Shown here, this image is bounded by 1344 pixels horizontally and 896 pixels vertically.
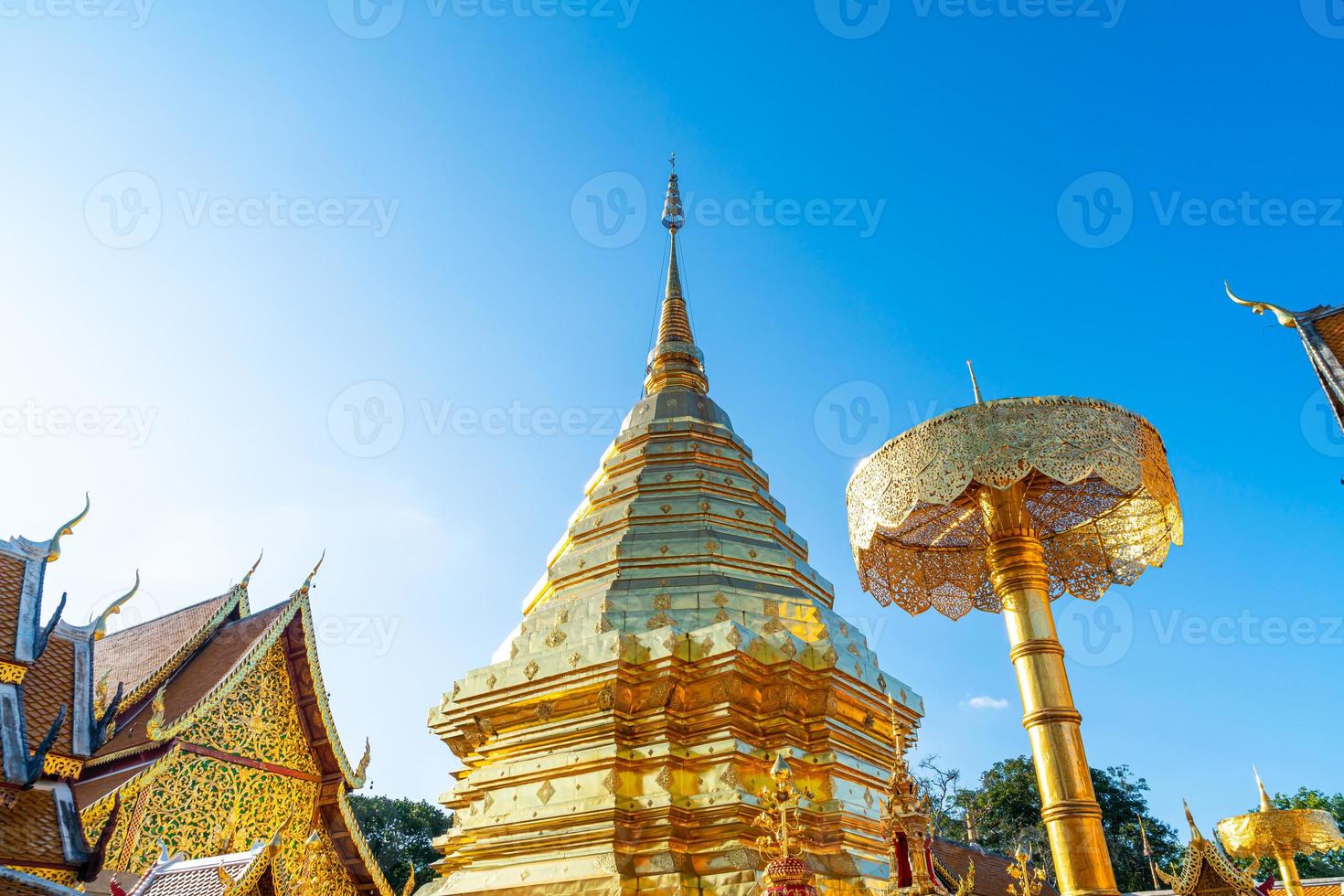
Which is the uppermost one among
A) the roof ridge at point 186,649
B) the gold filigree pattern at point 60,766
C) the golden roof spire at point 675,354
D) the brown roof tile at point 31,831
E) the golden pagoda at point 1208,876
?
the golden roof spire at point 675,354

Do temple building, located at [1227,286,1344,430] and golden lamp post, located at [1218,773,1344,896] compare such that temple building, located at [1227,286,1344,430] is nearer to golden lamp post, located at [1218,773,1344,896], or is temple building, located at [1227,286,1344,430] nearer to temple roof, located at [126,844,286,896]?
golden lamp post, located at [1218,773,1344,896]

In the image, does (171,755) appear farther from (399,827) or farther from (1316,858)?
(1316,858)

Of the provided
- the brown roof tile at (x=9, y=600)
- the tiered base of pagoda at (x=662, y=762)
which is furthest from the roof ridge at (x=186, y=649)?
the tiered base of pagoda at (x=662, y=762)

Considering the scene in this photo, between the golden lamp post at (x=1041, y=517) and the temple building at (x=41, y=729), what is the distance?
626 cm

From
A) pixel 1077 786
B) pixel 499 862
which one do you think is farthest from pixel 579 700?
pixel 1077 786

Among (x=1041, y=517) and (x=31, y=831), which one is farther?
(x=1041, y=517)

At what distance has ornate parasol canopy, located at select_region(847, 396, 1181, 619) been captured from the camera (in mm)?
6457

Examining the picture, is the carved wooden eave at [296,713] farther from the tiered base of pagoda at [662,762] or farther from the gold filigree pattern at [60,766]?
the tiered base of pagoda at [662,762]

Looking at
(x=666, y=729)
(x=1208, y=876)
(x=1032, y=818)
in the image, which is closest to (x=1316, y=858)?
(x=1032, y=818)

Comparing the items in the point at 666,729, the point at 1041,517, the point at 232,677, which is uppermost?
the point at 232,677

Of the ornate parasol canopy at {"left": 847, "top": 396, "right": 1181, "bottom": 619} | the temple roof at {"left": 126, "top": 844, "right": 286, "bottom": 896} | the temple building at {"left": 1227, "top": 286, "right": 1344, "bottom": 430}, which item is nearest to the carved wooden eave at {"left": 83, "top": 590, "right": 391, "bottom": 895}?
the temple roof at {"left": 126, "top": 844, "right": 286, "bottom": 896}

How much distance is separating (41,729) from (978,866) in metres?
15.9

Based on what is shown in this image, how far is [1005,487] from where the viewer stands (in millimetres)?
6367

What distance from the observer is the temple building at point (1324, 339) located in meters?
8.08
